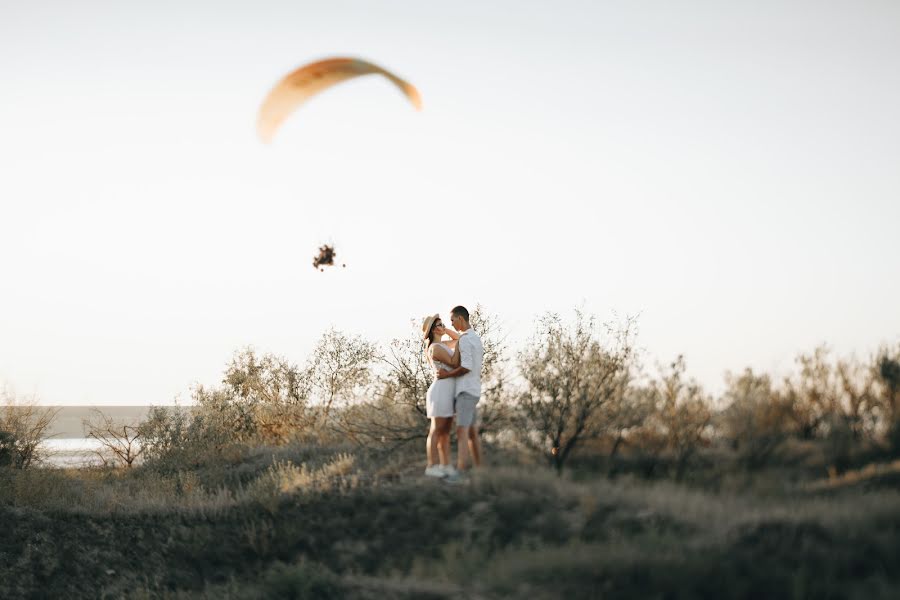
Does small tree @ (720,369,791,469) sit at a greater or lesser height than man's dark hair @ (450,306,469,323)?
lesser

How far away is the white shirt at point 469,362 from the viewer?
1509 cm

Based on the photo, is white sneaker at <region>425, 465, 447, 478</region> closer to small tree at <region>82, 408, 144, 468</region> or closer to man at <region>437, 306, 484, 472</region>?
man at <region>437, 306, 484, 472</region>

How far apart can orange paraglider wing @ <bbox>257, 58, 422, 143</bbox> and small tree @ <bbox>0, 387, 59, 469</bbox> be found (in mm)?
16888

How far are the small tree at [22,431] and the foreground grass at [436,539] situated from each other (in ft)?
17.5

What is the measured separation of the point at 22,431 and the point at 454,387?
→ 17.8 metres

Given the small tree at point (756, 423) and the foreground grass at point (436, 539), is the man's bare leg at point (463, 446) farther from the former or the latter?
the small tree at point (756, 423)

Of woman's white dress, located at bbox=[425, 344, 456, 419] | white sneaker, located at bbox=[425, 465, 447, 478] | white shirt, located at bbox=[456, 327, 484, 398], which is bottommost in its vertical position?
white sneaker, located at bbox=[425, 465, 447, 478]

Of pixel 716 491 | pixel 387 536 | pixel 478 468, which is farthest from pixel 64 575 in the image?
pixel 716 491

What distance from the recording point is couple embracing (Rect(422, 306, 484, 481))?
15.2 m

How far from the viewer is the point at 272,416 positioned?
2967cm

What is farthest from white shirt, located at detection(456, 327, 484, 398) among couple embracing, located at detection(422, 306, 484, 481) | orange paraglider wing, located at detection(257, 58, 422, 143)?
orange paraglider wing, located at detection(257, 58, 422, 143)

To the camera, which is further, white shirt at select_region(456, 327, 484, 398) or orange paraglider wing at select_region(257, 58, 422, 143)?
white shirt at select_region(456, 327, 484, 398)

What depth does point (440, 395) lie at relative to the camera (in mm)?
15258

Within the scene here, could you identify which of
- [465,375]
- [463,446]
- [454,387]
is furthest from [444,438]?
[465,375]
